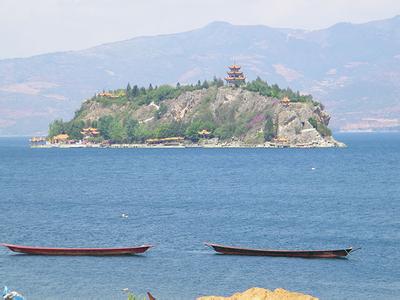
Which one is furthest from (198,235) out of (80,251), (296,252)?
(80,251)

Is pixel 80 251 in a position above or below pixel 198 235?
above

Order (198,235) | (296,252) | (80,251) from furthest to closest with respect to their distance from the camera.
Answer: (198,235), (80,251), (296,252)

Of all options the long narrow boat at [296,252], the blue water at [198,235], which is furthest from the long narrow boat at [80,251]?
the long narrow boat at [296,252]

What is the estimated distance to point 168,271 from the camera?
89.3 meters

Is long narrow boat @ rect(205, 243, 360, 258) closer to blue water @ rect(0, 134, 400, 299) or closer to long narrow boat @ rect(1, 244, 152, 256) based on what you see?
blue water @ rect(0, 134, 400, 299)

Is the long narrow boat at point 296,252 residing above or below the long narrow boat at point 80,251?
below

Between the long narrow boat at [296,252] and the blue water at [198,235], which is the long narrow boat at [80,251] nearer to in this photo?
the blue water at [198,235]

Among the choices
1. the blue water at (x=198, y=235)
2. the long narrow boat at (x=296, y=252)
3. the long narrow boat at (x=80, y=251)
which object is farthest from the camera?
the long narrow boat at (x=80, y=251)

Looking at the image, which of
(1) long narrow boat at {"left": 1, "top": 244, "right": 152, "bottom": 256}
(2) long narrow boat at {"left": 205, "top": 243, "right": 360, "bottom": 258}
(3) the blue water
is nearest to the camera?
(3) the blue water

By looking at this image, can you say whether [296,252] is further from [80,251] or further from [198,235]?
[80,251]

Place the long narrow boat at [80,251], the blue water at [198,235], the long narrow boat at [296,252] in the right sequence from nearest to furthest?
the blue water at [198,235] < the long narrow boat at [296,252] < the long narrow boat at [80,251]

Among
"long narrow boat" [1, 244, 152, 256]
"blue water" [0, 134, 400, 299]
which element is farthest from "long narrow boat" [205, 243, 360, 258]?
"long narrow boat" [1, 244, 152, 256]

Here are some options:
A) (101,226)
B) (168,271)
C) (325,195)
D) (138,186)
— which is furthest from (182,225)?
(138,186)

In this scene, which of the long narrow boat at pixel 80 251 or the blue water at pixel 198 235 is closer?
the blue water at pixel 198 235
